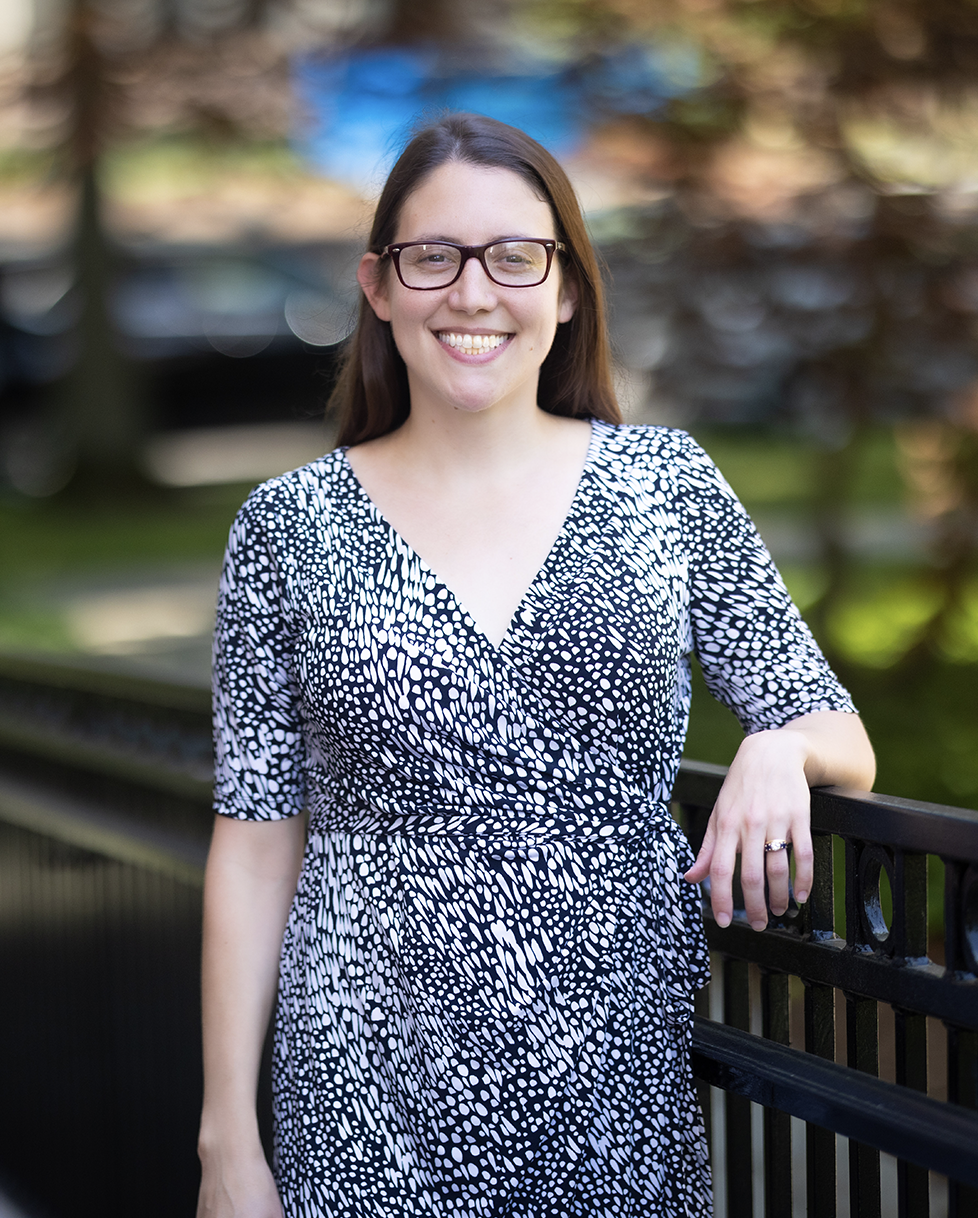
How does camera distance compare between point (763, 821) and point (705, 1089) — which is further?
point (705, 1089)

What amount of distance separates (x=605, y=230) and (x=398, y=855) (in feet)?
13.7

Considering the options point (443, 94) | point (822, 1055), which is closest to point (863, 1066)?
point (822, 1055)

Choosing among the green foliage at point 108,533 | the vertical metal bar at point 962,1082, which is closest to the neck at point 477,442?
the vertical metal bar at point 962,1082

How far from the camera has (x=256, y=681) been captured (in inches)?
79.4

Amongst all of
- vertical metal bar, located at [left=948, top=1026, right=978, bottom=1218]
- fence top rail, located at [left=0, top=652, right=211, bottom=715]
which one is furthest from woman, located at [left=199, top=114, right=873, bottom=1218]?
fence top rail, located at [left=0, top=652, right=211, bottom=715]

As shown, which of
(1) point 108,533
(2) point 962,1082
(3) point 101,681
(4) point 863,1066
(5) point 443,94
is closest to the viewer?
(2) point 962,1082

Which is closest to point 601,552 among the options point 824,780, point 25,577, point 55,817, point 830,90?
point 824,780

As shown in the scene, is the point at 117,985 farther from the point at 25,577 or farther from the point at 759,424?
the point at 25,577

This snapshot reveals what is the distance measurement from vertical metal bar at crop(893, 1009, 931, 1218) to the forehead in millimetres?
1106

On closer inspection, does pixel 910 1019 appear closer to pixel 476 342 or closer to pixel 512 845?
pixel 512 845

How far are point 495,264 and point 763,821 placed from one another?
2.61ft

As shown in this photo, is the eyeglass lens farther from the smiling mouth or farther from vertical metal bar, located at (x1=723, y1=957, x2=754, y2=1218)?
vertical metal bar, located at (x1=723, y1=957, x2=754, y2=1218)

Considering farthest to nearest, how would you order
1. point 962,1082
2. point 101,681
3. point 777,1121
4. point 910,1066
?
point 101,681
point 777,1121
point 910,1066
point 962,1082

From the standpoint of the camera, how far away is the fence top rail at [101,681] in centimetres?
287
